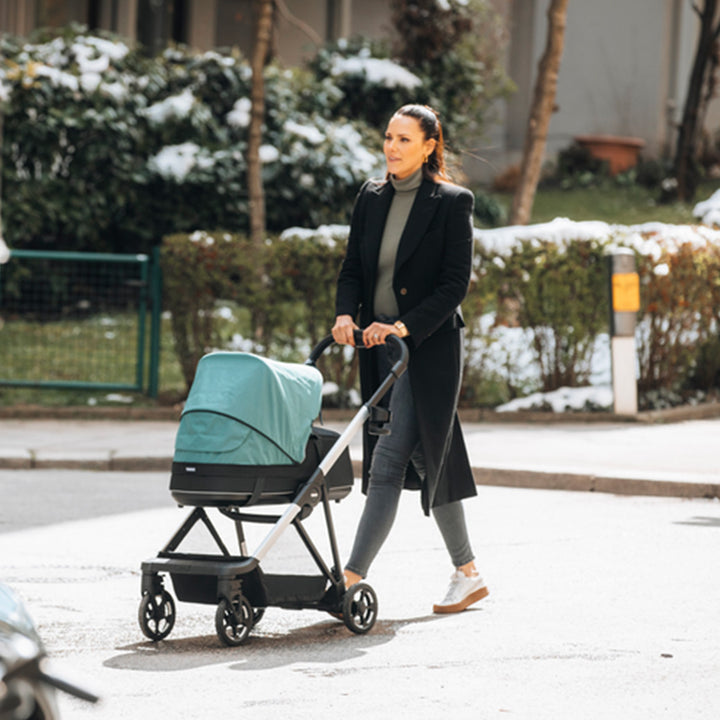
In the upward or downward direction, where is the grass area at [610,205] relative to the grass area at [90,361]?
upward

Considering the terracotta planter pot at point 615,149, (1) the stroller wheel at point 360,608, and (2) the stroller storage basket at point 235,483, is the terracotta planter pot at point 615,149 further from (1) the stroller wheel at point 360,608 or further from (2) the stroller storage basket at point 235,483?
(2) the stroller storage basket at point 235,483

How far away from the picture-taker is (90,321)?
12.8 meters

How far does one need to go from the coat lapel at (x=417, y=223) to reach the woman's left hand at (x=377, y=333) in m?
0.30

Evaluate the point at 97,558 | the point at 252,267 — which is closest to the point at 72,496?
the point at 97,558

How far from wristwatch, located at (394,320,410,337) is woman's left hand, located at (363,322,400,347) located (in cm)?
1

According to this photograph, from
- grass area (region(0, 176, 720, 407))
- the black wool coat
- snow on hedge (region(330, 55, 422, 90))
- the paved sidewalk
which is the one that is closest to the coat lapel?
the black wool coat

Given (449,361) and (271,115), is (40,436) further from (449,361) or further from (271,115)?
(271,115)

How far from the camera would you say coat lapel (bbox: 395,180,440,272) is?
18.6 feet

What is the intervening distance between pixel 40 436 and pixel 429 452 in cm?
631

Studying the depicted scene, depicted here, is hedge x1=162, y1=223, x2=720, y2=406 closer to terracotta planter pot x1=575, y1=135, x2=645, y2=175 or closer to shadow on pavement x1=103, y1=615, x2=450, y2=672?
shadow on pavement x1=103, y1=615, x2=450, y2=672

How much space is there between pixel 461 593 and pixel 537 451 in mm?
4444

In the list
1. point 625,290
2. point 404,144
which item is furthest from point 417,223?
point 625,290

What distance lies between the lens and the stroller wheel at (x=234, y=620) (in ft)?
16.6

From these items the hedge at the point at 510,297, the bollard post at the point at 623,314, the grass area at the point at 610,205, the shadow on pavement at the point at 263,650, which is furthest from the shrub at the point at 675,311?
the grass area at the point at 610,205
